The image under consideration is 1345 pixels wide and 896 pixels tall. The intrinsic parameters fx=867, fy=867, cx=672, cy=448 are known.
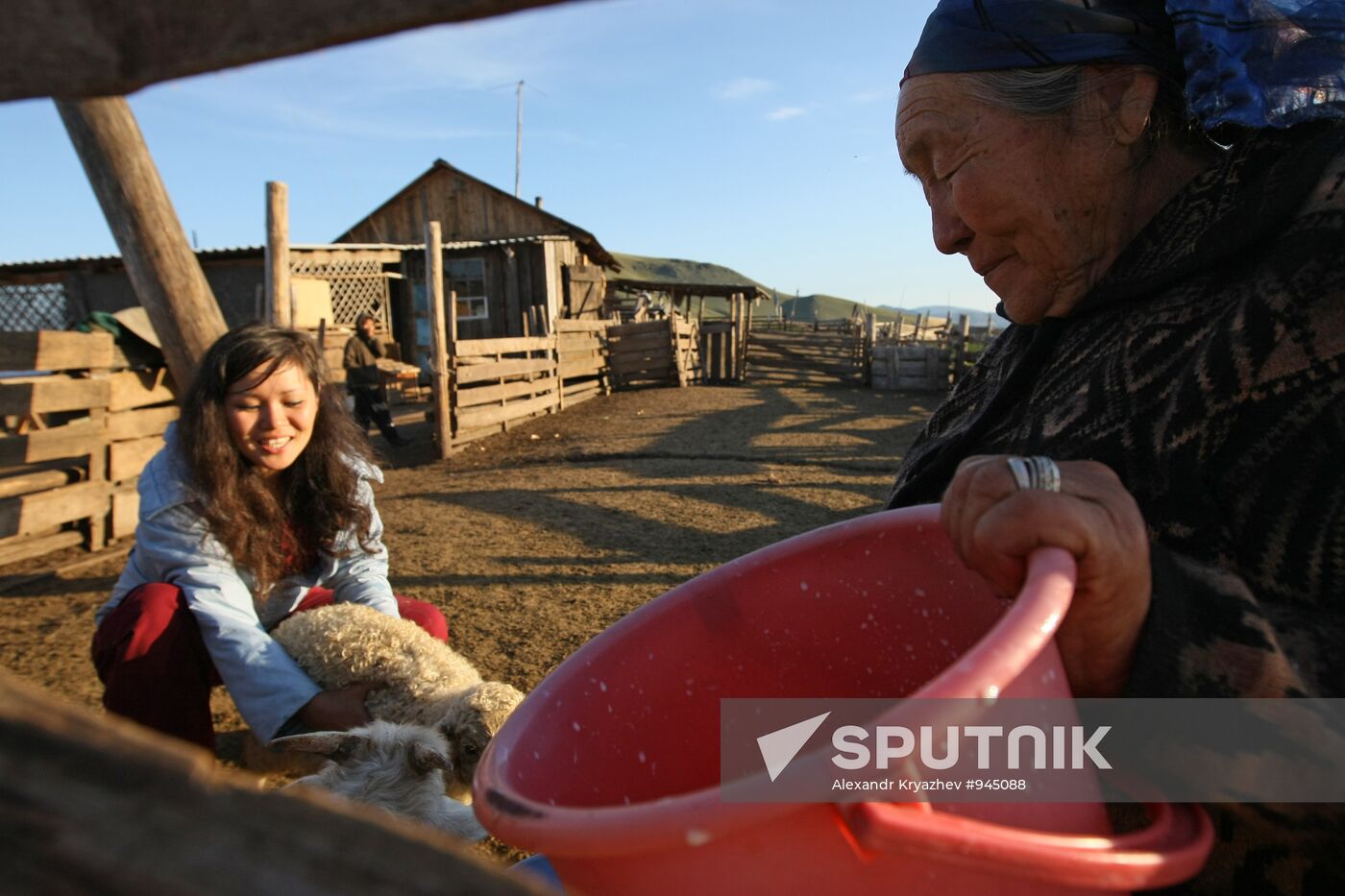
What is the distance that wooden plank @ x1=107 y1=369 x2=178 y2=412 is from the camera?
20.7ft

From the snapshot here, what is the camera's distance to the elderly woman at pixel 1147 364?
980 millimetres

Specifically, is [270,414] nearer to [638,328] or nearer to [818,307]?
[638,328]

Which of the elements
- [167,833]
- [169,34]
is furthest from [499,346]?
[167,833]

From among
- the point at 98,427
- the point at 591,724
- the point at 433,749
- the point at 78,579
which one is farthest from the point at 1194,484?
the point at 98,427

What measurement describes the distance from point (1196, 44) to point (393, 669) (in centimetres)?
282

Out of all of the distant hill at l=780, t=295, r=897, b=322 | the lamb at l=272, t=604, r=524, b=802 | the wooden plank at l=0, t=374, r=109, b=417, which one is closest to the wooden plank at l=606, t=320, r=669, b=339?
the wooden plank at l=0, t=374, r=109, b=417

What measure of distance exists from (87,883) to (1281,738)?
3.60ft

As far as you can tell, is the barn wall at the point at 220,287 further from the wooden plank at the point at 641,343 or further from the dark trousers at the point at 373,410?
the wooden plank at the point at 641,343

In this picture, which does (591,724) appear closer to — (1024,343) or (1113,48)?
(1024,343)

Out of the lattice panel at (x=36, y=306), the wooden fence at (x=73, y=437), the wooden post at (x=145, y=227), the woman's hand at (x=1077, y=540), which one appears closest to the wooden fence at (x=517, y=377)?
the wooden fence at (x=73, y=437)

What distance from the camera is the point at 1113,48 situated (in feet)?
4.68

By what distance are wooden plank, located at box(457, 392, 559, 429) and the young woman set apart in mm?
7610

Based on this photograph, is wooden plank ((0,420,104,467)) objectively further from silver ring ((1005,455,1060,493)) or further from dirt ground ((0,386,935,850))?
silver ring ((1005,455,1060,493))

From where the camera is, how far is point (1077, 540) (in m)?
0.90
